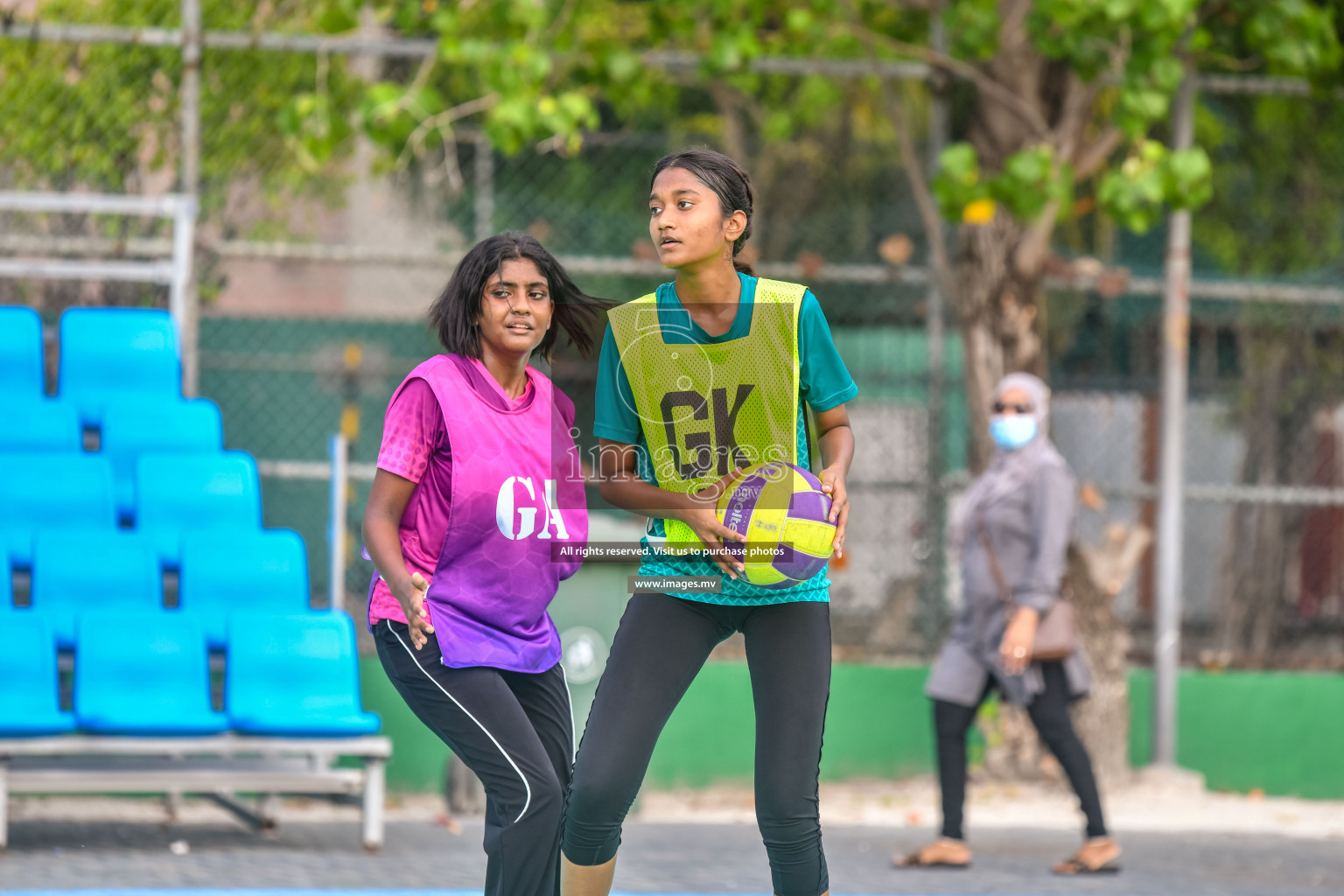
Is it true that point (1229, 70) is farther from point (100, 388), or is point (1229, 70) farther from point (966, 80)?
point (100, 388)

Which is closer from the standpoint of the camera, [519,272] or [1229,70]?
[519,272]

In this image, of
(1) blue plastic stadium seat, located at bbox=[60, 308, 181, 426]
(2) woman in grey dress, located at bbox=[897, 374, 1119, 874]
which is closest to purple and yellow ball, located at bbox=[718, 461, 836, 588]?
(2) woman in grey dress, located at bbox=[897, 374, 1119, 874]

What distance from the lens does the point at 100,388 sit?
7.71 metres

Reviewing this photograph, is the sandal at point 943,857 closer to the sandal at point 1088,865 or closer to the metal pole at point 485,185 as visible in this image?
the sandal at point 1088,865

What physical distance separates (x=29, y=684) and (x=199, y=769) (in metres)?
0.73

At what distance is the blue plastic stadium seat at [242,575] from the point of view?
705 cm

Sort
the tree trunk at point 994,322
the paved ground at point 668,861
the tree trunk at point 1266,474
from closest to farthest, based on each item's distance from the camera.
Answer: the paved ground at point 668,861 → the tree trunk at point 994,322 → the tree trunk at point 1266,474

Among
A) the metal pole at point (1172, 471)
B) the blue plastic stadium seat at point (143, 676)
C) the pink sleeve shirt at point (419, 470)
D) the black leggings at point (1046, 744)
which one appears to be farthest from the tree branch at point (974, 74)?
the pink sleeve shirt at point (419, 470)

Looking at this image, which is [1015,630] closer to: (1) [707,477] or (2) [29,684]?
(1) [707,477]

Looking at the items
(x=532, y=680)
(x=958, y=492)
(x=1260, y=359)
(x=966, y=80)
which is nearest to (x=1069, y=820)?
(x=958, y=492)

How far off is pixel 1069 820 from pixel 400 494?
5020 mm

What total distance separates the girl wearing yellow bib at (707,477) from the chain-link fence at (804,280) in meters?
4.27

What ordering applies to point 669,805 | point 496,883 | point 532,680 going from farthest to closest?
point 669,805 < point 532,680 < point 496,883

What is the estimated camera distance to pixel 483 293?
4.01m
